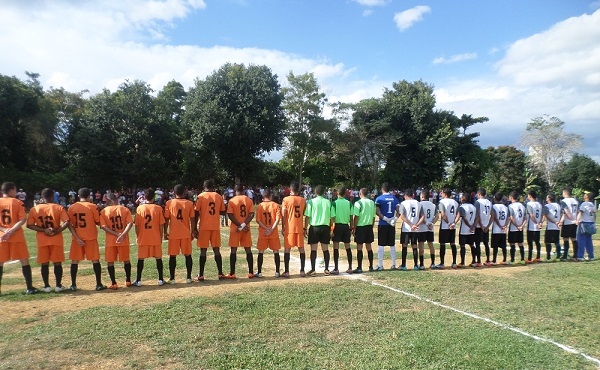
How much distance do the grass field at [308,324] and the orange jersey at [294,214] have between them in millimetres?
1215

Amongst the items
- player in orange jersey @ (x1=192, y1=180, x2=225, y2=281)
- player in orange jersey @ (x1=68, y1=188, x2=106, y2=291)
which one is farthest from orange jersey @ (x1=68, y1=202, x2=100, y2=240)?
player in orange jersey @ (x1=192, y1=180, x2=225, y2=281)

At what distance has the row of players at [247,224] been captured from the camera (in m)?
8.20

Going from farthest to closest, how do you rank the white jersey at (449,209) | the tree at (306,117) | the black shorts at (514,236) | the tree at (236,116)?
the tree at (306,117)
the tree at (236,116)
the black shorts at (514,236)
the white jersey at (449,209)

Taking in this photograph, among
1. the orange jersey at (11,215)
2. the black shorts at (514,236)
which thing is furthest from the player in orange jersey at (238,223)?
the black shorts at (514,236)

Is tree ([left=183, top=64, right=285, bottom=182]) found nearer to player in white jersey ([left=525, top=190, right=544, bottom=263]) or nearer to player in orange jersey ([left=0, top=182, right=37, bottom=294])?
player in white jersey ([left=525, top=190, right=544, bottom=263])

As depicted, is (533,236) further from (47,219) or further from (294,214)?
(47,219)

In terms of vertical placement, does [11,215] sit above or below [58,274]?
above

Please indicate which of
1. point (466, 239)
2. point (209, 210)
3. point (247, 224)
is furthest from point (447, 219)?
point (209, 210)

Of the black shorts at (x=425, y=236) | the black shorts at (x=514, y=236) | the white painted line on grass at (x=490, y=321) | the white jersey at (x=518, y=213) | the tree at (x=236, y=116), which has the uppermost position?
the tree at (x=236, y=116)

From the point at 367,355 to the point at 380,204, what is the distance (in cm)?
558

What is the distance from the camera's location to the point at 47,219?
320 inches

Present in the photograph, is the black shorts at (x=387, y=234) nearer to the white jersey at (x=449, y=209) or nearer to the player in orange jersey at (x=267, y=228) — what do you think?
the white jersey at (x=449, y=209)

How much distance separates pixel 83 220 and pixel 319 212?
526 centimetres

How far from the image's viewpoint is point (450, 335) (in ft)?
18.9
